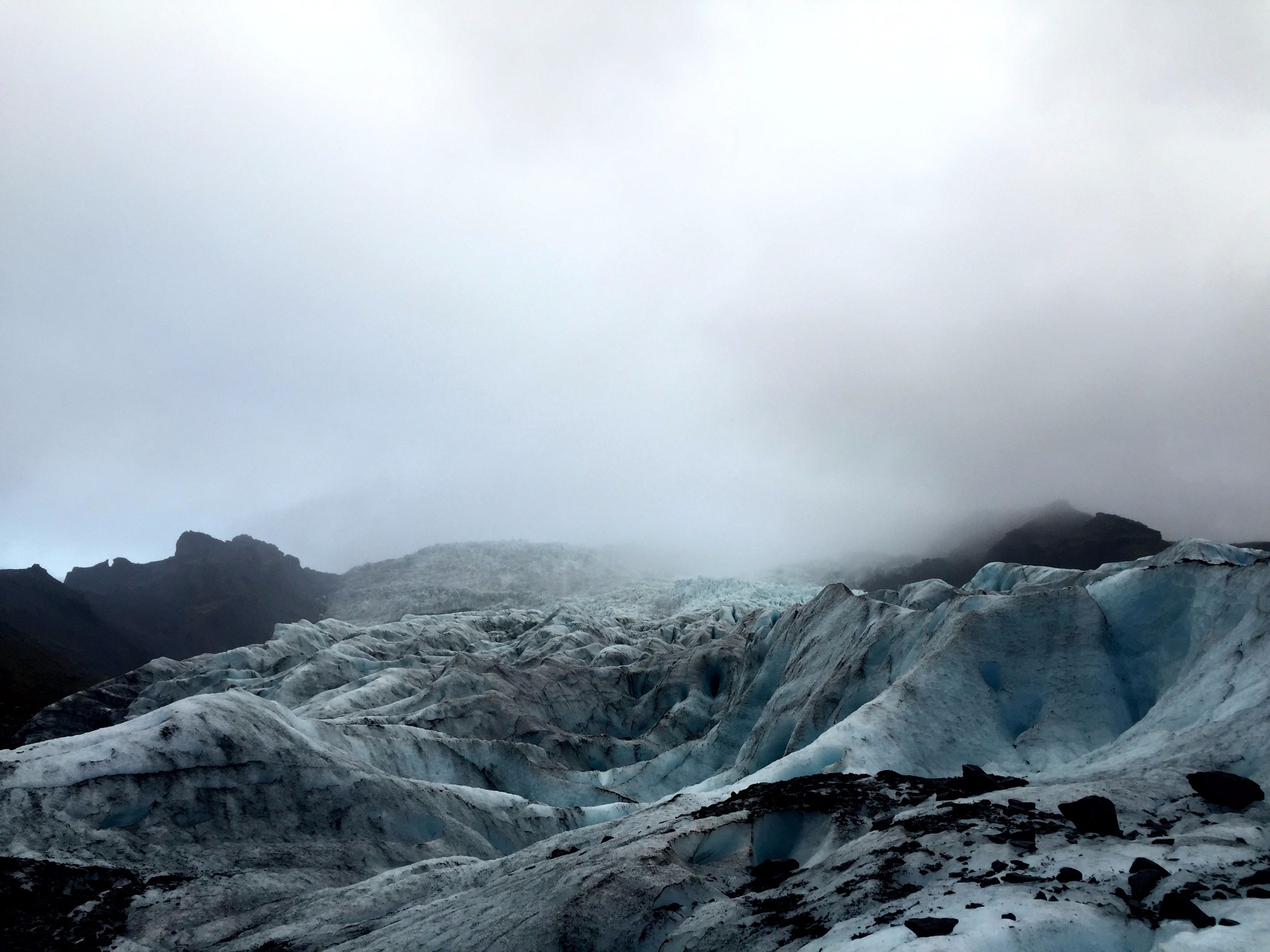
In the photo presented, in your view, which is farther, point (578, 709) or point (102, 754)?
point (578, 709)

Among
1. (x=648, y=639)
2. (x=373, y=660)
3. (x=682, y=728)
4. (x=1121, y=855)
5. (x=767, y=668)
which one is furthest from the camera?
(x=648, y=639)

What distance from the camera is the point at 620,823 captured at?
37.7 feet

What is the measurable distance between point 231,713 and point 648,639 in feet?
119

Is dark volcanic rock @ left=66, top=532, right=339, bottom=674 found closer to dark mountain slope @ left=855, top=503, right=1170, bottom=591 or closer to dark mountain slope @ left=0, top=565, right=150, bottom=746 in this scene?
dark mountain slope @ left=0, top=565, right=150, bottom=746

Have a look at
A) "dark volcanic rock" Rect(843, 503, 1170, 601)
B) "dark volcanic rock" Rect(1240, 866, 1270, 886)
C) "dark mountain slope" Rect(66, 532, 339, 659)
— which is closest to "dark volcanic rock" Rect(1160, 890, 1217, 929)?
"dark volcanic rock" Rect(1240, 866, 1270, 886)

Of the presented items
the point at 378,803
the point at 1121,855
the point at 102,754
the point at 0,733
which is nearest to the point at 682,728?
the point at 378,803

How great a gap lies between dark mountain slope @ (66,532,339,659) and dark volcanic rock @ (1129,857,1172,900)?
92.7m

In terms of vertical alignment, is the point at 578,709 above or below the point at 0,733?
below

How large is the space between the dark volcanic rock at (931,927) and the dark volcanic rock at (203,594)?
92.3m

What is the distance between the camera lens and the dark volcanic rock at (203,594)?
85.6 m

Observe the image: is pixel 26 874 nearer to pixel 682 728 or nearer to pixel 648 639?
pixel 682 728

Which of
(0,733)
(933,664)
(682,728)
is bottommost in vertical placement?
(682,728)

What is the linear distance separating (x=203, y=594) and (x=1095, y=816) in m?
104

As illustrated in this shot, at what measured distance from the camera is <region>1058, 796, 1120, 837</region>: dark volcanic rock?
21.9ft
